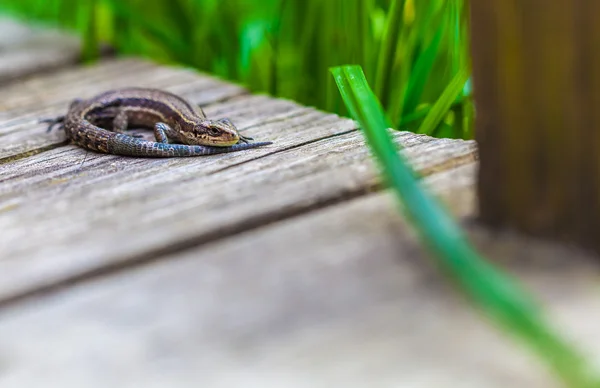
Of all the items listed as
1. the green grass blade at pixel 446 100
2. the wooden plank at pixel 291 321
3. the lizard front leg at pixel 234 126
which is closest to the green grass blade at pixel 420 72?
Answer: the green grass blade at pixel 446 100

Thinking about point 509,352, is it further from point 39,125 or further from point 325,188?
point 39,125

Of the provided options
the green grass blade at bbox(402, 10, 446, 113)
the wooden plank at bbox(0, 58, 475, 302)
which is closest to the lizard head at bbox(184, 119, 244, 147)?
the wooden plank at bbox(0, 58, 475, 302)

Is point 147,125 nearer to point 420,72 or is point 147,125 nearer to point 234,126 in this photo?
point 234,126

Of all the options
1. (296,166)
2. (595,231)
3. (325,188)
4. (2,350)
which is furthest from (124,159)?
(595,231)

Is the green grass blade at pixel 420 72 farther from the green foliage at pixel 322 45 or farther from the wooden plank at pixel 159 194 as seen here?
the wooden plank at pixel 159 194

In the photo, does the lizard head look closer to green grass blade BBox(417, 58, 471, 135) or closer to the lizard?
the lizard

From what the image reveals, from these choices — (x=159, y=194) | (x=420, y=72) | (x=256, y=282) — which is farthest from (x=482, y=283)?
(x=420, y=72)
